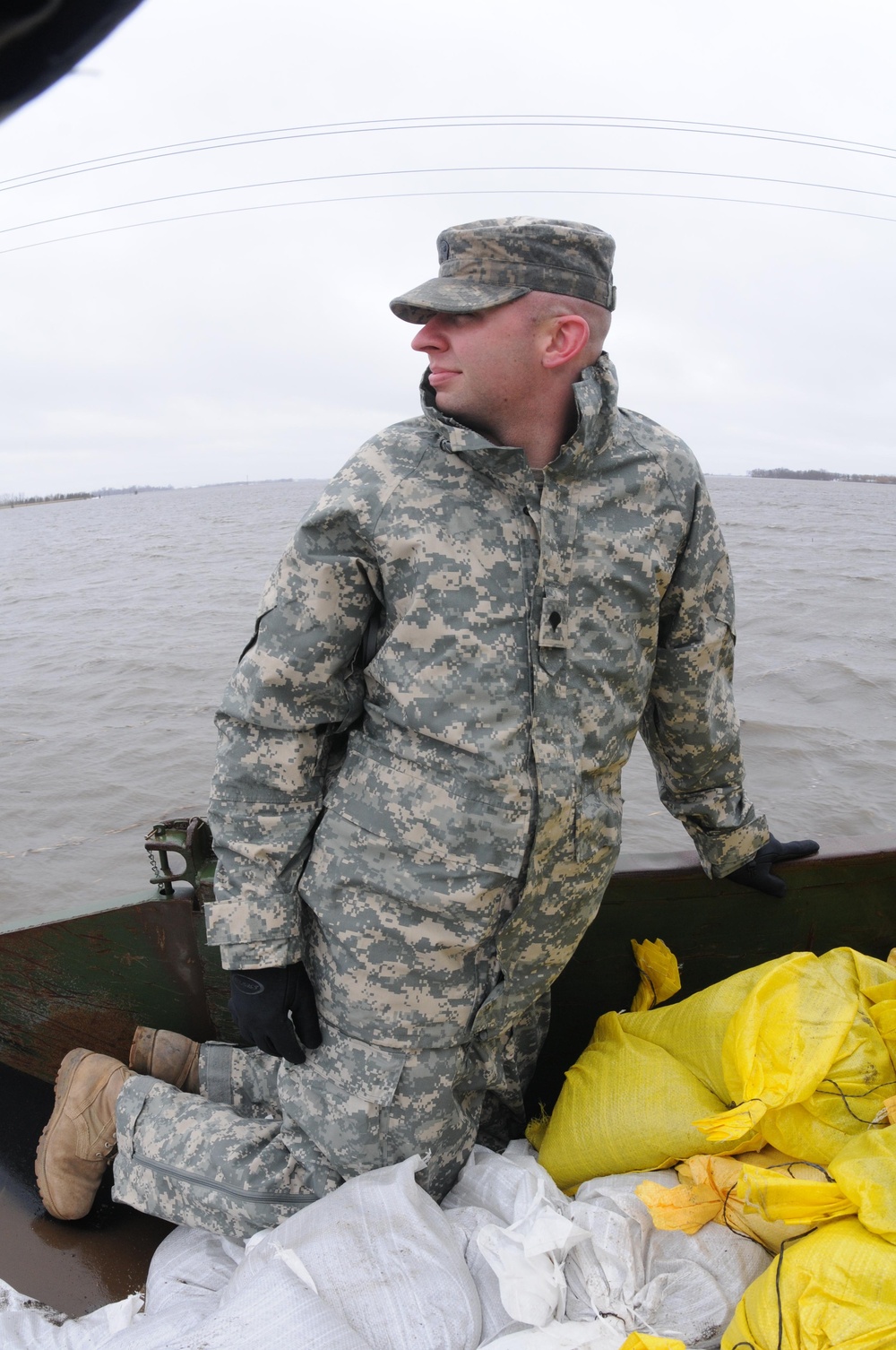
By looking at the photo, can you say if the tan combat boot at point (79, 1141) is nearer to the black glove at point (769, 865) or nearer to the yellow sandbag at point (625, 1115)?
the yellow sandbag at point (625, 1115)

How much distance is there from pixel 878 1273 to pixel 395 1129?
77cm

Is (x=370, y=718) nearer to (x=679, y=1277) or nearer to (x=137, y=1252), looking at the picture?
(x=679, y=1277)

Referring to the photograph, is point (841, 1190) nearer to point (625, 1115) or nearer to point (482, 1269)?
point (625, 1115)

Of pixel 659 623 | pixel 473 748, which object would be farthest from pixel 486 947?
pixel 659 623

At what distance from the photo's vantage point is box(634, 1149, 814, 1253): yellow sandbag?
1.58 meters

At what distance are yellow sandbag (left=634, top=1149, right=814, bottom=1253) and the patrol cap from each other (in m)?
1.46

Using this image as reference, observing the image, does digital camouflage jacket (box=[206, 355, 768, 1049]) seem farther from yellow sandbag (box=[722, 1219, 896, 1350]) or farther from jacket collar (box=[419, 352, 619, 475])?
yellow sandbag (box=[722, 1219, 896, 1350])

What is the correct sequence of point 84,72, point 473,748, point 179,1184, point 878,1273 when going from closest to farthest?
point 84,72 < point 878,1273 < point 473,748 < point 179,1184

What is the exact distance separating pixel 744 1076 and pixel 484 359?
51.1 inches

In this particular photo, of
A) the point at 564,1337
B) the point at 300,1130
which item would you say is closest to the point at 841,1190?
the point at 564,1337

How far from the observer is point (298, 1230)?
1.54m

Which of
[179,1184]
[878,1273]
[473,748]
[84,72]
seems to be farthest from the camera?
[179,1184]

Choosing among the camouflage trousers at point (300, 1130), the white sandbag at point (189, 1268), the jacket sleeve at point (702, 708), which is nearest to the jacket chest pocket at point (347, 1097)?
the camouflage trousers at point (300, 1130)

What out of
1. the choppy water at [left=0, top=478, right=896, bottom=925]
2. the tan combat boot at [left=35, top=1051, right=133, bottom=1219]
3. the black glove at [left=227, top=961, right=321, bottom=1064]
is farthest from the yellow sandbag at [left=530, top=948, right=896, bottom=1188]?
the choppy water at [left=0, top=478, right=896, bottom=925]
